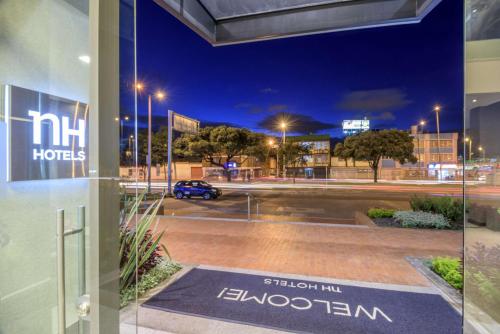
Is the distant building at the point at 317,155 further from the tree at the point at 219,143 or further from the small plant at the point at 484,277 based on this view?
the small plant at the point at 484,277

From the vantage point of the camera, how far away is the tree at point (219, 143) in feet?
105

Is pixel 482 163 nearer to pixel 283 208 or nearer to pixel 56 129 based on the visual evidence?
pixel 56 129

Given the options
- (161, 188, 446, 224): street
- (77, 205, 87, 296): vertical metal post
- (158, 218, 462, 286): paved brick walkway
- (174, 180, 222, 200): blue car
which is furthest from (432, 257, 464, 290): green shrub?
(174, 180, 222, 200): blue car

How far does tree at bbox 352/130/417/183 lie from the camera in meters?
29.1

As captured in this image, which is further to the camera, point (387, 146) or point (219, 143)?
point (219, 143)

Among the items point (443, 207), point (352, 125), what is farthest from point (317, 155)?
point (443, 207)

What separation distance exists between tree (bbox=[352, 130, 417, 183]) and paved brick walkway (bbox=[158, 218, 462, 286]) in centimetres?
2427

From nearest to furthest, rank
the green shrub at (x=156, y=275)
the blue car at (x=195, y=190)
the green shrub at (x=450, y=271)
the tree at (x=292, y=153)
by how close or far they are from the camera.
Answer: the green shrub at (x=156, y=275), the green shrub at (x=450, y=271), the blue car at (x=195, y=190), the tree at (x=292, y=153)

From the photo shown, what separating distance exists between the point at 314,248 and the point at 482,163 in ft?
13.4

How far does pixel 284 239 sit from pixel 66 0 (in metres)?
6.19

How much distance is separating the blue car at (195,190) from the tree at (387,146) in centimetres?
2023

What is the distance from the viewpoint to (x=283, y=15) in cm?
514

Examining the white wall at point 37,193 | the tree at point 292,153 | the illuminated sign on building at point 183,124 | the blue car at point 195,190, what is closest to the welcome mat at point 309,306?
the white wall at point 37,193

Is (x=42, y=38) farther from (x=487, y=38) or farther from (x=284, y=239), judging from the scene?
(x=284, y=239)
